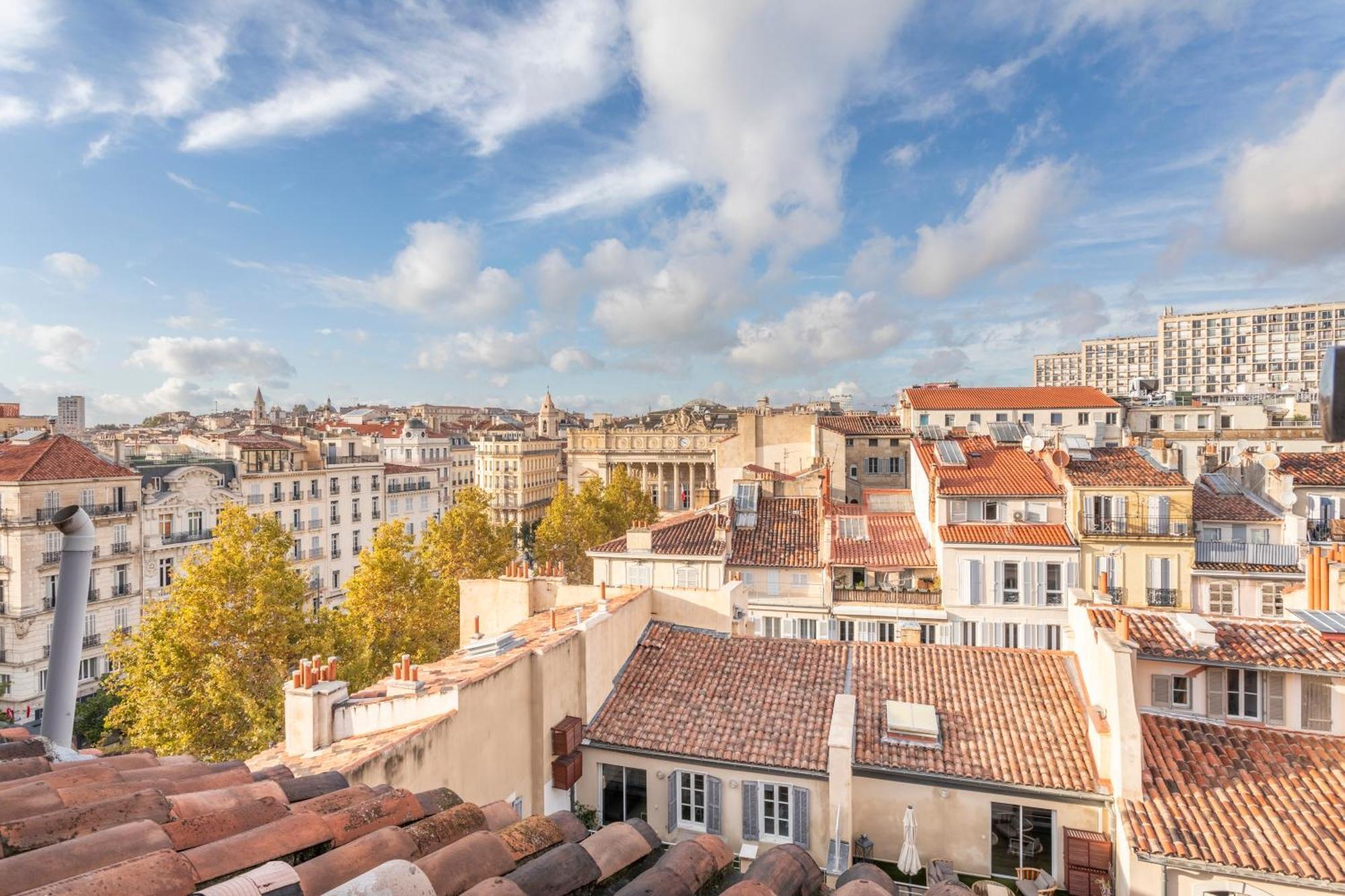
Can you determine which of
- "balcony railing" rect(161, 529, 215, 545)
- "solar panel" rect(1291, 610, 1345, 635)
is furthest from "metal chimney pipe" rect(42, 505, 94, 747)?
"balcony railing" rect(161, 529, 215, 545)

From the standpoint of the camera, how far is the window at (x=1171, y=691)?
13.7 meters

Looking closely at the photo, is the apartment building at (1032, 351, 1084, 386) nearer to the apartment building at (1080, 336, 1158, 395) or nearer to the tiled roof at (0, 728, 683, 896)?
the apartment building at (1080, 336, 1158, 395)

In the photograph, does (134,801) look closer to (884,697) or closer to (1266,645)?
(884,697)

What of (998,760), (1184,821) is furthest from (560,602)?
(1184,821)

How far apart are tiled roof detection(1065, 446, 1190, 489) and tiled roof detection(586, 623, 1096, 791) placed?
46.9 ft

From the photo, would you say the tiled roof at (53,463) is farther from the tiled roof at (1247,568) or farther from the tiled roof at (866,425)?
the tiled roof at (1247,568)

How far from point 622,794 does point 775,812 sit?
3.12 m

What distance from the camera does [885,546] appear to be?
101ft

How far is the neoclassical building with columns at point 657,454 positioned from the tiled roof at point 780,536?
7663 centimetres

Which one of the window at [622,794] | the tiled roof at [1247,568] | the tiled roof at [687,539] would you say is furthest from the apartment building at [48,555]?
the tiled roof at [1247,568]

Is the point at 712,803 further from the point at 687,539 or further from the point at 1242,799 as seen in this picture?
the point at 687,539

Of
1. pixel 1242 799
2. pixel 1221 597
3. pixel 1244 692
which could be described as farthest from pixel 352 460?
pixel 1242 799

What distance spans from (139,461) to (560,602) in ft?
144

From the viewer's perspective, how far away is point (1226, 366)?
142750 millimetres
